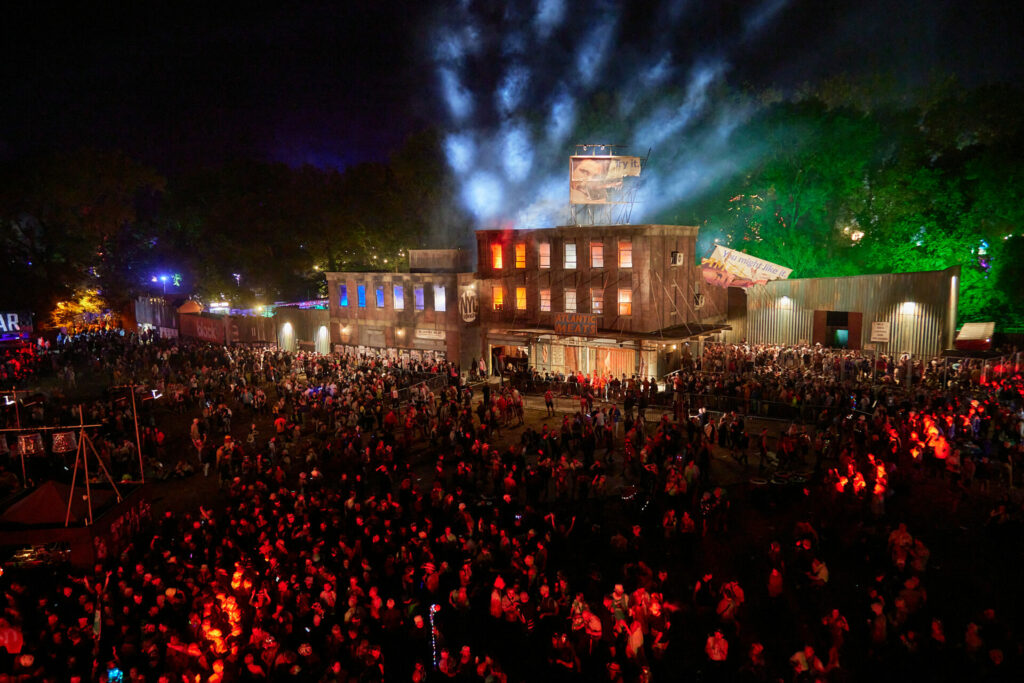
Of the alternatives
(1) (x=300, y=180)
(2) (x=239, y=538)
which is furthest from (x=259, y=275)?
(2) (x=239, y=538)

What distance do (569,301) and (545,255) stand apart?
2656 millimetres

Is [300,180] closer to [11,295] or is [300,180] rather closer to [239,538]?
[11,295]

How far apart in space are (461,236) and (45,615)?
148 ft

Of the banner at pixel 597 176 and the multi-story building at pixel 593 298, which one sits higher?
the banner at pixel 597 176

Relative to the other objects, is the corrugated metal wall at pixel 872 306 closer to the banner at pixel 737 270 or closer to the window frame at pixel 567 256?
the banner at pixel 737 270

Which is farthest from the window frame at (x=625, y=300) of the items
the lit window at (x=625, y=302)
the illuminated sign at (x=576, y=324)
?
the illuminated sign at (x=576, y=324)

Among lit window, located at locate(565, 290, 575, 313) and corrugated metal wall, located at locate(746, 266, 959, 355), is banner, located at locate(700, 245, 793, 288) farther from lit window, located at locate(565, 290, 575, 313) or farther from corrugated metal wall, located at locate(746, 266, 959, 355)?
lit window, located at locate(565, 290, 575, 313)

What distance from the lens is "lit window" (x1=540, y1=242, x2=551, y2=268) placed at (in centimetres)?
3041

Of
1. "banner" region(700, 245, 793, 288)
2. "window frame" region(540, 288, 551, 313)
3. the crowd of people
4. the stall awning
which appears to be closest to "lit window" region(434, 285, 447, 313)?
the stall awning

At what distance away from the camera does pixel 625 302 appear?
28656 millimetres

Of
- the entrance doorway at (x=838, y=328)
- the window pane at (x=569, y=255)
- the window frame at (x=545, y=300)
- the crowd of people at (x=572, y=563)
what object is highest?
the window pane at (x=569, y=255)

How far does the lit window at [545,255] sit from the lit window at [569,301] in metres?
1.73

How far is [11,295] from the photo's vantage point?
45281 millimetres

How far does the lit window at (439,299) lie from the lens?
33.5m
